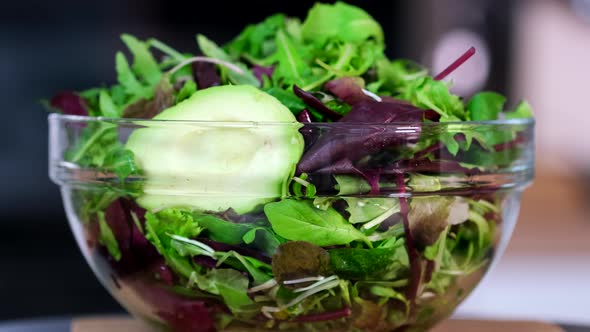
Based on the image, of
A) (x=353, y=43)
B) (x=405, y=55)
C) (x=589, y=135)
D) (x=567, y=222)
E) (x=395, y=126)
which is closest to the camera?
(x=395, y=126)

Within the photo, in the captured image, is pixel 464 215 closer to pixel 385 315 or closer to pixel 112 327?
pixel 385 315

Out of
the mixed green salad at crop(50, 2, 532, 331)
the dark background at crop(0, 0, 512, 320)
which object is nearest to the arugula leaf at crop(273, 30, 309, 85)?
the mixed green salad at crop(50, 2, 532, 331)

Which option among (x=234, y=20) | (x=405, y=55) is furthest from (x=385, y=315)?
(x=405, y=55)

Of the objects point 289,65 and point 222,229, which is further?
point 289,65

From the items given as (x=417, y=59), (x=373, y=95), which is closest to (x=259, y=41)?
(x=373, y=95)

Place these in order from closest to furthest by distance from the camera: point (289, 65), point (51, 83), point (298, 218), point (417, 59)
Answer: point (298, 218)
point (289, 65)
point (51, 83)
point (417, 59)

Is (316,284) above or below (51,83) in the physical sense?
above

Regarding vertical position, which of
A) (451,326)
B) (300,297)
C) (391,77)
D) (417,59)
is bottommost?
(417,59)

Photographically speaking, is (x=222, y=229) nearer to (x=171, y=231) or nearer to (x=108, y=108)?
(x=171, y=231)
